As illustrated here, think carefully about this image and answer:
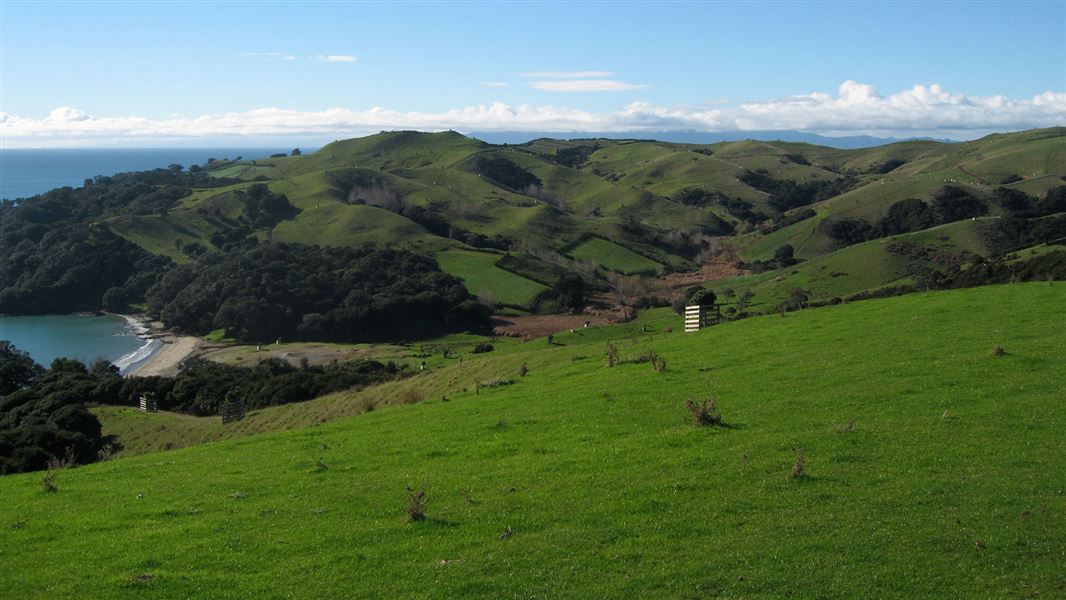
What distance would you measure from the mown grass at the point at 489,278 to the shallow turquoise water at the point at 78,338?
49604mm

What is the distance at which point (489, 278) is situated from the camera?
143250mm

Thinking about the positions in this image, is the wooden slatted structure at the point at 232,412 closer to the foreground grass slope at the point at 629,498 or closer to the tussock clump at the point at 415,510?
the foreground grass slope at the point at 629,498

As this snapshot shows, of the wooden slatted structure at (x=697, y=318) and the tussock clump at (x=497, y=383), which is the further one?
the wooden slatted structure at (x=697, y=318)

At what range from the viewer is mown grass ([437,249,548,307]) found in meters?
135

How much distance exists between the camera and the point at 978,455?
1602 cm

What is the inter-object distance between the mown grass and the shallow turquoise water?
49604mm

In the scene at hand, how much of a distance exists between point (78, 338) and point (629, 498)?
131m

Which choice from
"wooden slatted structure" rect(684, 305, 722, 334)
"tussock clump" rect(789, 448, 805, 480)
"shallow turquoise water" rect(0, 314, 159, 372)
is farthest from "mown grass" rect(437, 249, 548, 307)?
"tussock clump" rect(789, 448, 805, 480)

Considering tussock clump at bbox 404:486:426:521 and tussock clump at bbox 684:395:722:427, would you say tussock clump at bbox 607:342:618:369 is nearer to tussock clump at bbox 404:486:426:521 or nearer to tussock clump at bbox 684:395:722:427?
tussock clump at bbox 684:395:722:427

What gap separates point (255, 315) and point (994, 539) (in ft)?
386

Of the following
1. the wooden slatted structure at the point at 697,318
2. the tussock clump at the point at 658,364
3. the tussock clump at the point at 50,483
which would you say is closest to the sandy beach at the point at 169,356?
the wooden slatted structure at the point at 697,318

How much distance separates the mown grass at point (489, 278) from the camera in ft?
443

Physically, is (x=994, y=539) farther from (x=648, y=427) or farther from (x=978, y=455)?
(x=648, y=427)

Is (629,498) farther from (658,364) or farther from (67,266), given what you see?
(67,266)
